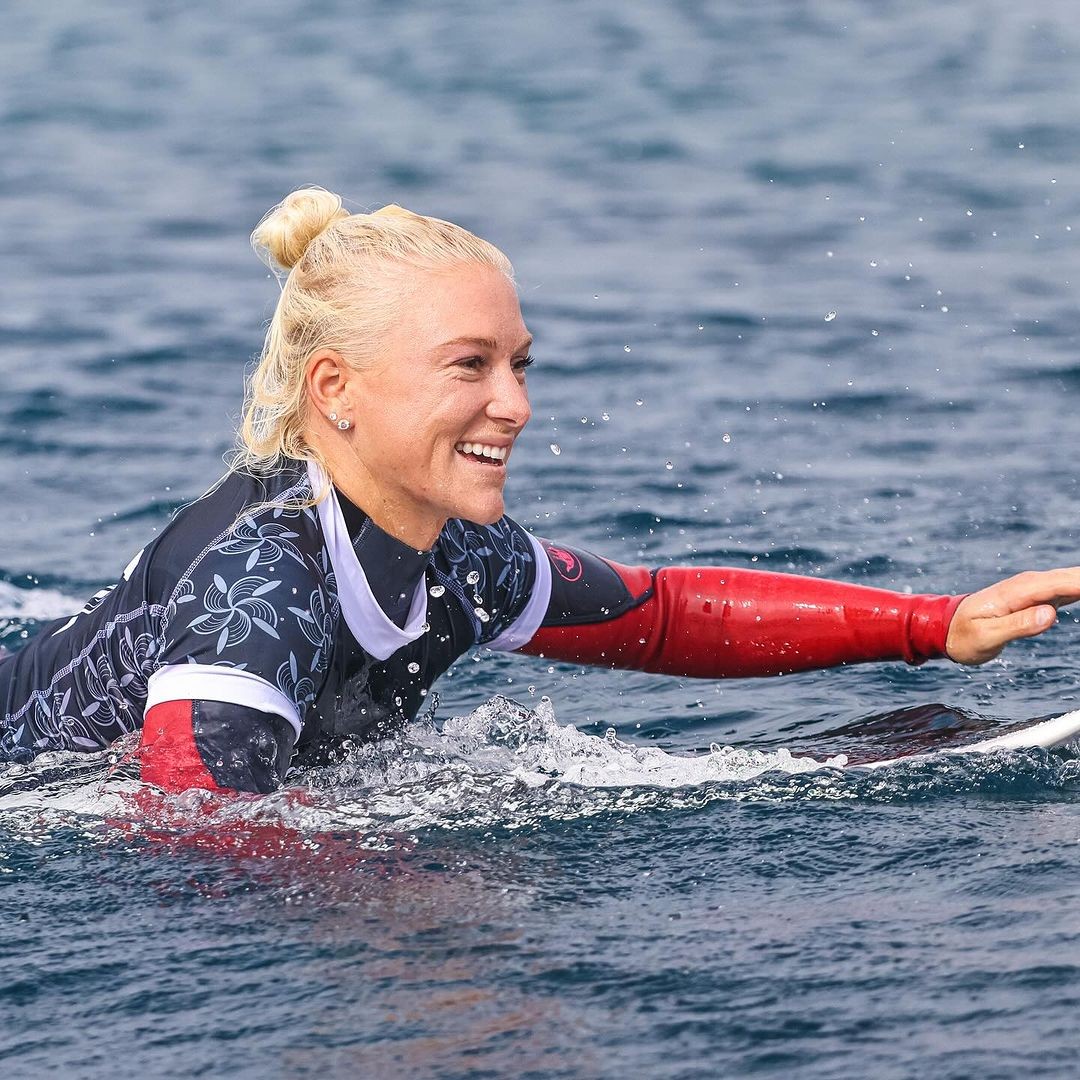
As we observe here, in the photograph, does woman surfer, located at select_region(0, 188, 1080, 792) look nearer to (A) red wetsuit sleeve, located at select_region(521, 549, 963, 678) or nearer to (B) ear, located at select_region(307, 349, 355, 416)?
(B) ear, located at select_region(307, 349, 355, 416)

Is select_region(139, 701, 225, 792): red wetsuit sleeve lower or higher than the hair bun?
lower

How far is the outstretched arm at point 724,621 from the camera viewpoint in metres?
4.71

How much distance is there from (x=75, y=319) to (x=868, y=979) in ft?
24.7

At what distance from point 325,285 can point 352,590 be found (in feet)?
2.01

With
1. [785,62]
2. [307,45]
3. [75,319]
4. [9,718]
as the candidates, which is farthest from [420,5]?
[9,718]

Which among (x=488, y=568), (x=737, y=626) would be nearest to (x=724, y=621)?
(x=737, y=626)

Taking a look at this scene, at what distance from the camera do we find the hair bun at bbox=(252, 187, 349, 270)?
4.02 m

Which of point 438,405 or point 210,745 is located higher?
point 438,405

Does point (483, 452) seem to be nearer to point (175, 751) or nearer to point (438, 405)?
point (438, 405)

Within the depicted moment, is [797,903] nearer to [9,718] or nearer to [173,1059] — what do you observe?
[173,1059]

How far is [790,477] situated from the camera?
7.63 metres

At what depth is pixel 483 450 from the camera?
397 cm

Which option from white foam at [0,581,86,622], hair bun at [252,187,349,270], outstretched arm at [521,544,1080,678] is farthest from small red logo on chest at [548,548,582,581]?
white foam at [0,581,86,622]

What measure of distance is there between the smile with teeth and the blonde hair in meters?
0.27
